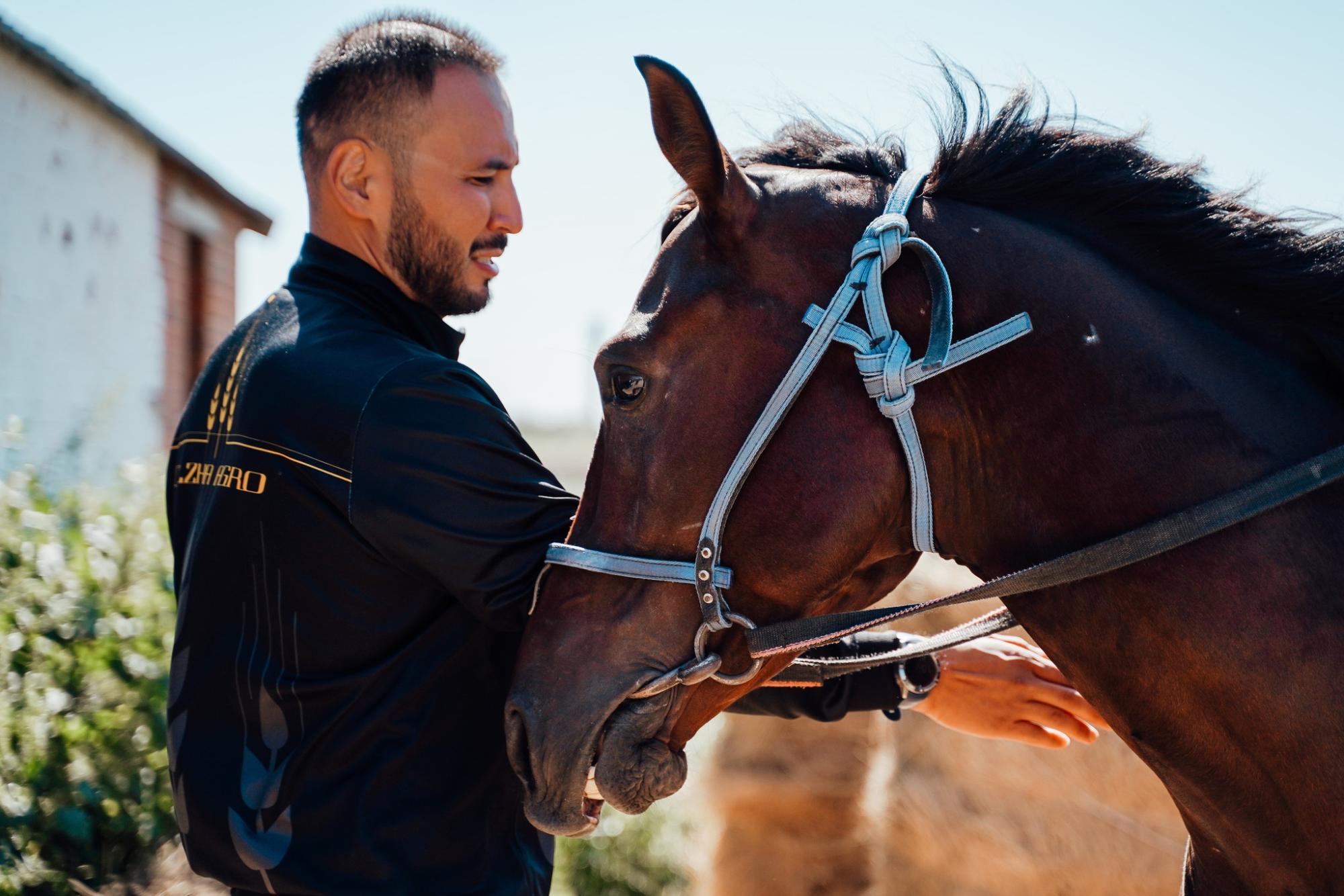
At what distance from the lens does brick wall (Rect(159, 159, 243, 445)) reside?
32.0ft

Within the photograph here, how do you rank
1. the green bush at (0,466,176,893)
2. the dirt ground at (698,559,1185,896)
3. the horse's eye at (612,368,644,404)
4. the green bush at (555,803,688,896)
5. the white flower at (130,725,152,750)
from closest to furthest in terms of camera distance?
the horse's eye at (612,368,644,404)
the green bush at (0,466,176,893)
the white flower at (130,725,152,750)
the dirt ground at (698,559,1185,896)
the green bush at (555,803,688,896)

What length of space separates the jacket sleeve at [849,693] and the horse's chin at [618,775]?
627 mm

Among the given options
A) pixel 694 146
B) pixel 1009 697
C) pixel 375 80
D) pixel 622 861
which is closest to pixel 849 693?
pixel 1009 697

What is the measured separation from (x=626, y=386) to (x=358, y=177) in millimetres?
982

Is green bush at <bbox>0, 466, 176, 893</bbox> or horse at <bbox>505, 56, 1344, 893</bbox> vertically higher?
horse at <bbox>505, 56, 1344, 893</bbox>

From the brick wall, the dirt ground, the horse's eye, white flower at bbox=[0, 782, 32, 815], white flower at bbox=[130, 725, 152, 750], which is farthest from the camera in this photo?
the brick wall

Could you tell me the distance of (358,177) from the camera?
250 cm

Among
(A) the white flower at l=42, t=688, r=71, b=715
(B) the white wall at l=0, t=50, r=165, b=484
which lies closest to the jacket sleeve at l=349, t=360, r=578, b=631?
(A) the white flower at l=42, t=688, r=71, b=715

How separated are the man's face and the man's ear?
42mm

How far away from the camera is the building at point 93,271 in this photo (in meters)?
7.09

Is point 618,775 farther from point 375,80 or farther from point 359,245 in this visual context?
point 375,80

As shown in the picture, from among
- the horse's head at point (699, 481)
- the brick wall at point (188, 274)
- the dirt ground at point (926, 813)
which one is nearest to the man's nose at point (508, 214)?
the horse's head at point (699, 481)

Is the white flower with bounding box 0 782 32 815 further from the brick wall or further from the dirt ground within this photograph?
the brick wall

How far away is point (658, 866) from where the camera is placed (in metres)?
7.43
